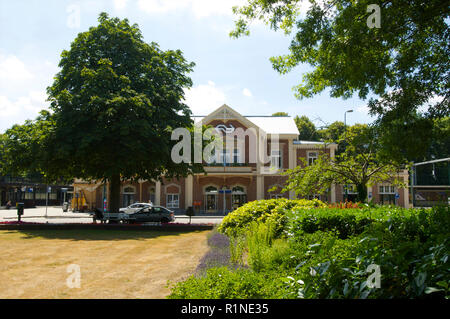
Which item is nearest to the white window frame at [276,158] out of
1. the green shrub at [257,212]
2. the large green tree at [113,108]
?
the large green tree at [113,108]

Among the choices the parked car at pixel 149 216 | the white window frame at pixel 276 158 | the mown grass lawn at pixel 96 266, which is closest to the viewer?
the mown grass lawn at pixel 96 266

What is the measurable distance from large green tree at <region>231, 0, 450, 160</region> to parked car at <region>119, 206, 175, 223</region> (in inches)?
649

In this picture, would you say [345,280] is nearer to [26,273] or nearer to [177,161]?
[26,273]

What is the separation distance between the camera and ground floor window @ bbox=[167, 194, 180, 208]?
1651 inches

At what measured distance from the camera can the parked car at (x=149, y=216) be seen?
2299 centimetres

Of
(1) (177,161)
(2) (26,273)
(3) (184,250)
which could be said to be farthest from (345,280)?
(1) (177,161)

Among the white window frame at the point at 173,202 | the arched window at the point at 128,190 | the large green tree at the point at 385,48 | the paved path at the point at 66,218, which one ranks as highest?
the large green tree at the point at 385,48

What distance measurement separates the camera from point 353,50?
8.35 metres

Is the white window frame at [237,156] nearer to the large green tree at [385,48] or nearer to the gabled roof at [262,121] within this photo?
the gabled roof at [262,121]

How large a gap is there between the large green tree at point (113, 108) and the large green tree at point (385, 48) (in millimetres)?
10599

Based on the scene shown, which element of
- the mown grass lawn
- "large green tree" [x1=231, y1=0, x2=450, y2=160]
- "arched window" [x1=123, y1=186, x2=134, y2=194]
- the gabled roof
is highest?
the gabled roof

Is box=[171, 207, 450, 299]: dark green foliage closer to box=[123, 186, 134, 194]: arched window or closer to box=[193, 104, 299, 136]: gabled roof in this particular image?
box=[193, 104, 299, 136]: gabled roof

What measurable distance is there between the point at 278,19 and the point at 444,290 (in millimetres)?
8285

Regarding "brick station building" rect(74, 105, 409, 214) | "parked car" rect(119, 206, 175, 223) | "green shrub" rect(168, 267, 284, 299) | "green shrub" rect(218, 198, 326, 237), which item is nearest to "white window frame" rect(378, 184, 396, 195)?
"brick station building" rect(74, 105, 409, 214)
